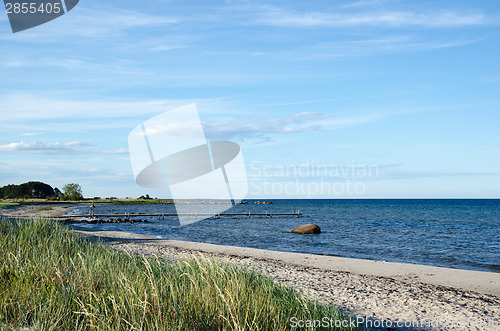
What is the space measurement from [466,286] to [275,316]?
913cm

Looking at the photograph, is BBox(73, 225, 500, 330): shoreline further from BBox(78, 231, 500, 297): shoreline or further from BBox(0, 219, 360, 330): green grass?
BBox(0, 219, 360, 330): green grass

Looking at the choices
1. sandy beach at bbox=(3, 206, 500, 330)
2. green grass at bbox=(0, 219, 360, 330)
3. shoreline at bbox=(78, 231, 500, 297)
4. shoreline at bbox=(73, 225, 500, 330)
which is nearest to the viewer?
green grass at bbox=(0, 219, 360, 330)

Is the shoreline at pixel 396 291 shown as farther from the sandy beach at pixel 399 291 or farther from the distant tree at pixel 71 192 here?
the distant tree at pixel 71 192

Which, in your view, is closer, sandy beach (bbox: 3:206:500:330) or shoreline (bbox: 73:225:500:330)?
sandy beach (bbox: 3:206:500:330)

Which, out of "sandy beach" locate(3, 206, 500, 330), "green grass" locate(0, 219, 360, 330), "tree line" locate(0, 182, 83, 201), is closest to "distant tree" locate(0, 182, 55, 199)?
"tree line" locate(0, 182, 83, 201)

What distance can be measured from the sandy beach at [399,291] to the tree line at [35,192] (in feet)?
399

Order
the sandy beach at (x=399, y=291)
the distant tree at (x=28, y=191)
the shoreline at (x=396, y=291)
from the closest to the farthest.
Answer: the sandy beach at (x=399, y=291) → the shoreline at (x=396, y=291) → the distant tree at (x=28, y=191)

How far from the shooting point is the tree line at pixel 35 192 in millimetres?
119062

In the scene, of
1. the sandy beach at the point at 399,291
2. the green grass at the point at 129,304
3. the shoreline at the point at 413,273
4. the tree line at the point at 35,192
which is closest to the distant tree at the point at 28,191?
the tree line at the point at 35,192

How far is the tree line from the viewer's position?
119 m

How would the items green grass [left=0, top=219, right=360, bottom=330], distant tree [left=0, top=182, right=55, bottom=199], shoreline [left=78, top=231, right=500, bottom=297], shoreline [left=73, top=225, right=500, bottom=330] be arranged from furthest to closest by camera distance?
distant tree [left=0, top=182, right=55, bottom=199] < shoreline [left=78, top=231, right=500, bottom=297] < shoreline [left=73, top=225, right=500, bottom=330] < green grass [left=0, top=219, right=360, bottom=330]

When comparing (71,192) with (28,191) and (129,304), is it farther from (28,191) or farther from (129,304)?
(129,304)

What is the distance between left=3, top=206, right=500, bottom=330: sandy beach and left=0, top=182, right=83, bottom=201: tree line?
12161cm

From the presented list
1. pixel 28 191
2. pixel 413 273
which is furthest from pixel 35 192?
pixel 413 273
